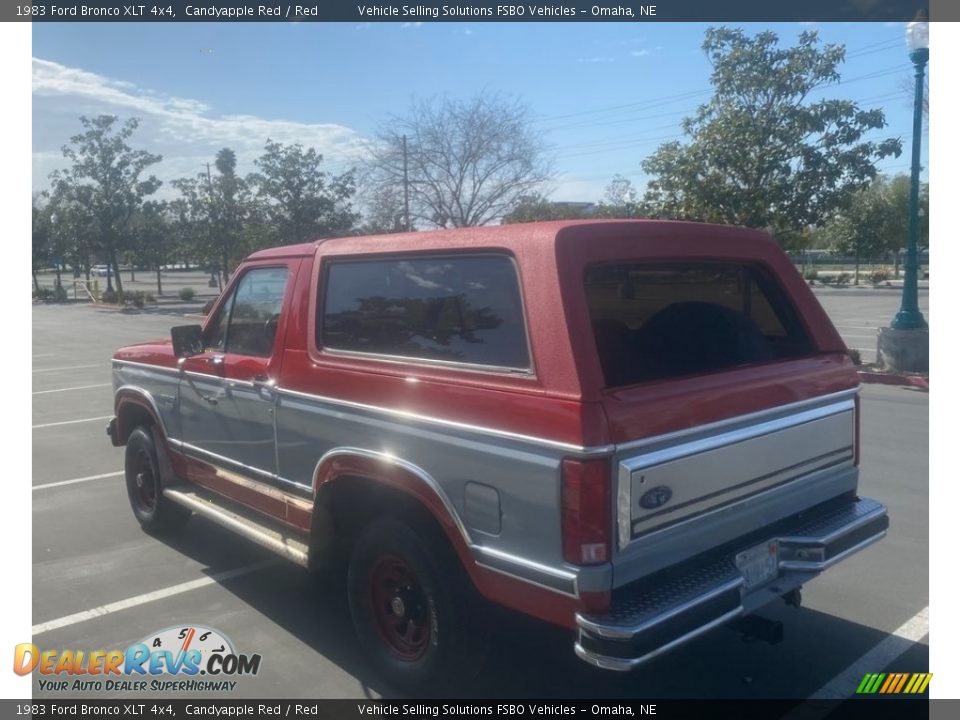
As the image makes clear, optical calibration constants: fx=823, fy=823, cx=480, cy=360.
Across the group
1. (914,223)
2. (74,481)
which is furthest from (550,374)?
(914,223)

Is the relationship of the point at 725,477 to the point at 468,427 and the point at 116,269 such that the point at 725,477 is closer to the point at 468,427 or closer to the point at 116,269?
the point at 468,427

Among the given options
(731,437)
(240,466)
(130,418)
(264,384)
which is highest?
(264,384)

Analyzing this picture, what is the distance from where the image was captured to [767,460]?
3555 mm

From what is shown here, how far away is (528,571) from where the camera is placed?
3059mm

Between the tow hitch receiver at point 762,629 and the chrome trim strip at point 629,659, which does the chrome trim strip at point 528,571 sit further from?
the tow hitch receiver at point 762,629

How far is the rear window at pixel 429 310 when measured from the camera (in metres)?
3.42

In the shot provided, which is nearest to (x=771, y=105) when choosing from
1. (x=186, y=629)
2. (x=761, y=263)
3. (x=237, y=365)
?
(x=761, y=263)

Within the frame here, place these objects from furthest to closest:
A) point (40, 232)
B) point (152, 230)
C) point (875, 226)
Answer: point (875, 226) → point (40, 232) → point (152, 230)

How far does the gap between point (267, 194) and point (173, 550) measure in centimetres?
2332

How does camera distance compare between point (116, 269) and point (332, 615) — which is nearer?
point (332, 615)

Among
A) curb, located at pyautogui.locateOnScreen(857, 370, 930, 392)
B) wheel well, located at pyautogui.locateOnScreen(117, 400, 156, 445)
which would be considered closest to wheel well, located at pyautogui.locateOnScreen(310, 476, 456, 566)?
wheel well, located at pyautogui.locateOnScreen(117, 400, 156, 445)

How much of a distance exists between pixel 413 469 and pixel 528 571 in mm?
685

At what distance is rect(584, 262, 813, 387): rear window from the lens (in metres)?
4.04

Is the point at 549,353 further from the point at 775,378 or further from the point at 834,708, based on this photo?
the point at 834,708
